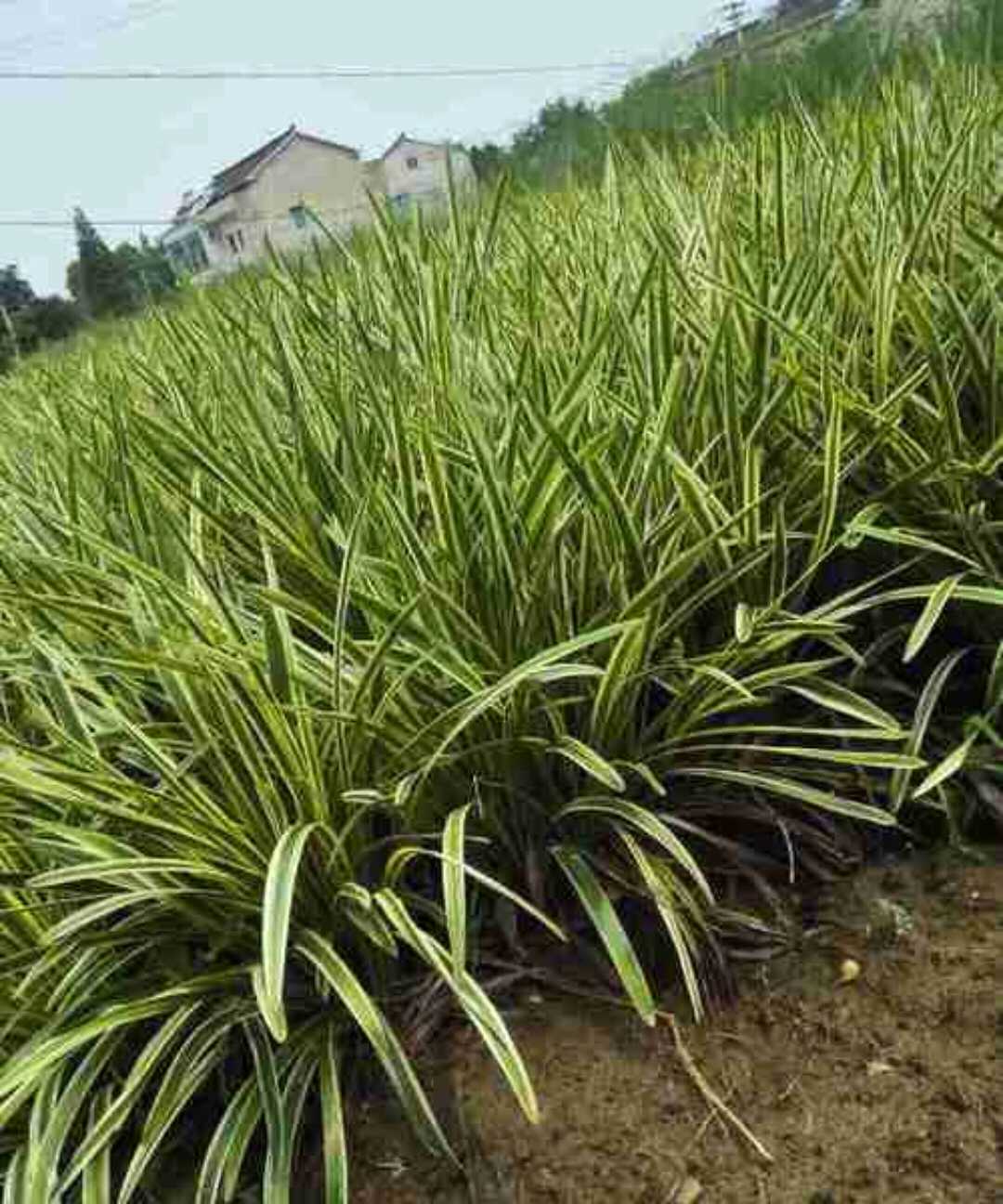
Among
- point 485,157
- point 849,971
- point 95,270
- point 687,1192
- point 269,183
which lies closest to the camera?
point 687,1192

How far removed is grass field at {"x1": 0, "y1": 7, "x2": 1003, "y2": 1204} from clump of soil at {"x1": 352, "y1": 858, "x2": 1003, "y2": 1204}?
0.18 ft

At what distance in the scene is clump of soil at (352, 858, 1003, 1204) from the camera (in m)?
0.71

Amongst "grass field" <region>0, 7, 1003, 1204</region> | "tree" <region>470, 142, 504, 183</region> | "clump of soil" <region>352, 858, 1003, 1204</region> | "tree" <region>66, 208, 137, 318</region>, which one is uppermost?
"tree" <region>66, 208, 137, 318</region>

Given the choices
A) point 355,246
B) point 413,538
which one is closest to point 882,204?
point 413,538

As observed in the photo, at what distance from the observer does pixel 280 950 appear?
0.68 metres

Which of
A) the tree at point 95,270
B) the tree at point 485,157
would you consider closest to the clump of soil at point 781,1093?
the tree at point 485,157

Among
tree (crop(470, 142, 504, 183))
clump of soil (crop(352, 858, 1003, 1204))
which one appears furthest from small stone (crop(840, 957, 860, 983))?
tree (crop(470, 142, 504, 183))

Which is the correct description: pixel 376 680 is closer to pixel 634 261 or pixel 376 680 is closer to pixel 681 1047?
pixel 681 1047

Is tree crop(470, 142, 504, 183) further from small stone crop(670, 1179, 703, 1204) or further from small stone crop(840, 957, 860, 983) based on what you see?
small stone crop(670, 1179, 703, 1204)

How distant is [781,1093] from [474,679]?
416 mm

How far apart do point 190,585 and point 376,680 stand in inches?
9.8

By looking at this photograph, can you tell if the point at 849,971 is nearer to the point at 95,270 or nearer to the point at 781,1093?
the point at 781,1093

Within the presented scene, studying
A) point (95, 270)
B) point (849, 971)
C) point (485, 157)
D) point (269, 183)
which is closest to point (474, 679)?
point (849, 971)

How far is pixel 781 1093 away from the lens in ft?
2.52
